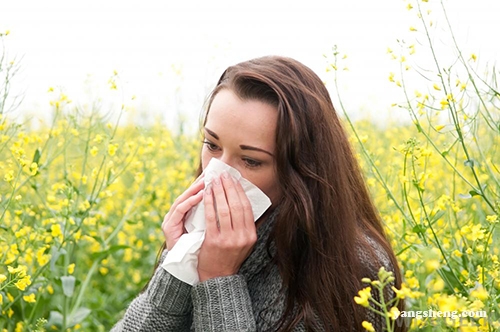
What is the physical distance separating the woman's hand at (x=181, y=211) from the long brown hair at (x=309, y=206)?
7.7 inches

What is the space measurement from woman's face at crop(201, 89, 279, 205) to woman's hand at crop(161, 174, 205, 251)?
97 mm

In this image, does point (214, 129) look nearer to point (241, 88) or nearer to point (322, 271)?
point (241, 88)

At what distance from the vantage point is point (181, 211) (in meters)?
1.64

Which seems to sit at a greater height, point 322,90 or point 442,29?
point 442,29

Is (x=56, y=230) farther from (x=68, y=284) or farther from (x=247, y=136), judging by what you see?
(x=247, y=136)

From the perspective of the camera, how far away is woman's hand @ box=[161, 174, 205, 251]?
5.37 ft

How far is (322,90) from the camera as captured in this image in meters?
1.73

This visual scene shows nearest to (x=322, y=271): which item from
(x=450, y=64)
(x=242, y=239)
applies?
(x=242, y=239)

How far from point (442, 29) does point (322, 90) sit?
1.04 ft

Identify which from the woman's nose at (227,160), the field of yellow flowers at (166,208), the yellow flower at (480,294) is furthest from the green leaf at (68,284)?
the yellow flower at (480,294)

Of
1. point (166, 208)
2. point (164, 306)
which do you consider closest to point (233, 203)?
point (164, 306)

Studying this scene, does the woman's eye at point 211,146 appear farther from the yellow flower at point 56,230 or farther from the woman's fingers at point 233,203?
the yellow flower at point 56,230

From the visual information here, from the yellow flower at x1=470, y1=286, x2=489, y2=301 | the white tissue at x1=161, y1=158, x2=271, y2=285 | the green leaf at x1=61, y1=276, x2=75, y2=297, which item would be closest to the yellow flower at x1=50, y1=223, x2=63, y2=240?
the green leaf at x1=61, y1=276, x2=75, y2=297

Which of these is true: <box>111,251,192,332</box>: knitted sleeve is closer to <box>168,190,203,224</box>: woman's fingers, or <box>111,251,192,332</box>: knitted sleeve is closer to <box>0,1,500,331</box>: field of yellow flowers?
<box>168,190,203,224</box>: woman's fingers
